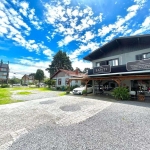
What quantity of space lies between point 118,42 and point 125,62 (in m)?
2.92

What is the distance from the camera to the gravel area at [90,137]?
10.2 ft

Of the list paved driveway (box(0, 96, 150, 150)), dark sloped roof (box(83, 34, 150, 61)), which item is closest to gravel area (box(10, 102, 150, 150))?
paved driveway (box(0, 96, 150, 150))

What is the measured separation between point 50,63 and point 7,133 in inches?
1796

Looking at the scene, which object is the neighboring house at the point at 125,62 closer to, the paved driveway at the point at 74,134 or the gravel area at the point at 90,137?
the paved driveway at the point at 74,134

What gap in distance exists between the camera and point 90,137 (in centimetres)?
362

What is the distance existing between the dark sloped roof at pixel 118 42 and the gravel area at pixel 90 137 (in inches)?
387

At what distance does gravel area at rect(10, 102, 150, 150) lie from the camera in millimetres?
3102

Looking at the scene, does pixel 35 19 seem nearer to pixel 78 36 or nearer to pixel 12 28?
pixel 12 28

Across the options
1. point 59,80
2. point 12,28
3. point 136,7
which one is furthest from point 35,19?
point 59,80

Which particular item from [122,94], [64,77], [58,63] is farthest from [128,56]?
[58,63]

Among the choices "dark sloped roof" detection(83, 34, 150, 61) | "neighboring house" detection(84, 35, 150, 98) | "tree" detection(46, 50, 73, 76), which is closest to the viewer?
"neighboring house" detection(84, 35, 150, 98)

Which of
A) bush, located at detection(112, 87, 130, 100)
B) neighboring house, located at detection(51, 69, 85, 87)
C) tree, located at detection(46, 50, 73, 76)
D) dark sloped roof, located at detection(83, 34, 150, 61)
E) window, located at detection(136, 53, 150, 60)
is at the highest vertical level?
tree, located at detection(46, 50, 73, 76)

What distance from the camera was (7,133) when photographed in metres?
4.03

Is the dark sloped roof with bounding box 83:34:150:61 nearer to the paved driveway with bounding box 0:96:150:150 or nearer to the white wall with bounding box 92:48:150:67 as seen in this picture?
the white wall with bounding box 92:48:150:67
